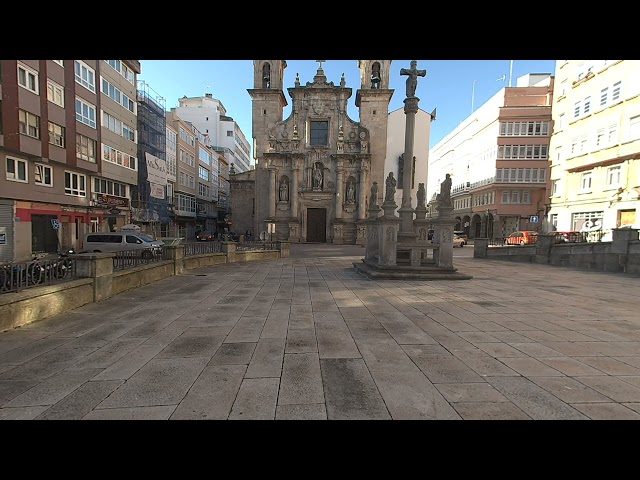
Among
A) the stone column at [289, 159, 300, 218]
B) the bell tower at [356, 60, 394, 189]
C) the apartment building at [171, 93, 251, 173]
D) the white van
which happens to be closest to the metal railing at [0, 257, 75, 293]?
the white van

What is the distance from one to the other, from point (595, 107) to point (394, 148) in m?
21.6

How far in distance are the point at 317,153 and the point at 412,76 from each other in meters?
23.5

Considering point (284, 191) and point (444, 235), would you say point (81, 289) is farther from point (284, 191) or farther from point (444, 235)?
point (284, 191)

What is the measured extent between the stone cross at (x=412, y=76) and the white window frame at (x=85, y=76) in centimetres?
2522

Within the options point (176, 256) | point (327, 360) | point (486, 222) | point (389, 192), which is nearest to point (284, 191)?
point (176, 256)

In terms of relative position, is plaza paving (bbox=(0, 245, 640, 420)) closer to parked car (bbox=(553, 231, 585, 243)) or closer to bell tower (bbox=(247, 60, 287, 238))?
parked car (bbox=(553, 231, 585, 243))

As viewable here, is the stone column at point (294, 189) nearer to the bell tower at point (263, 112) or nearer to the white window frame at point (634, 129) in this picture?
the bell tower at point (263, 112)

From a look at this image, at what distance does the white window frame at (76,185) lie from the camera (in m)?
22.6

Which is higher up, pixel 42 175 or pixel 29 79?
pixel 29 79

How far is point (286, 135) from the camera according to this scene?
3634 cm

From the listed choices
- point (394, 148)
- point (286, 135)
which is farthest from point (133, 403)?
point (394, 148)

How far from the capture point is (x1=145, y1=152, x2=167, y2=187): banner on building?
3095 centimetres

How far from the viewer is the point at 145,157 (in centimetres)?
3153

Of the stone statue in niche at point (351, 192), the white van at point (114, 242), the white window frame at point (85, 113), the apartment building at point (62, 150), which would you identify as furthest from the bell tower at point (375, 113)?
the white window frame at point (85, 113)
